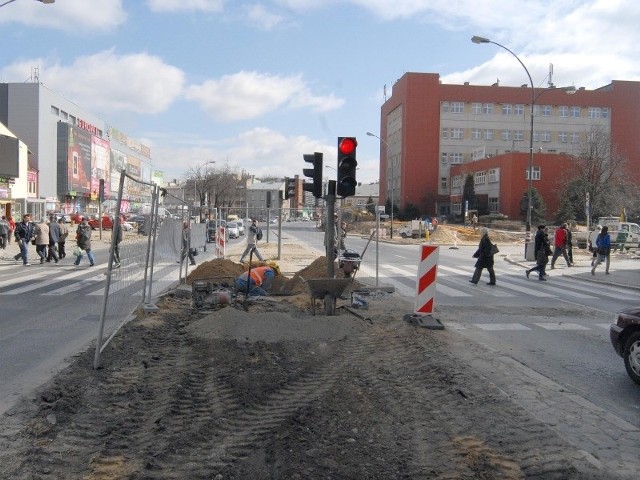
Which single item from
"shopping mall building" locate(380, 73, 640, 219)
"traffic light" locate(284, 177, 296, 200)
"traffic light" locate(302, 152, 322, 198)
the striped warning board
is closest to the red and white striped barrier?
"traffic light" locate(284, 177, 296, 200)

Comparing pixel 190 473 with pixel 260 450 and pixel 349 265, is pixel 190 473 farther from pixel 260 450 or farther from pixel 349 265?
pixel 349 265

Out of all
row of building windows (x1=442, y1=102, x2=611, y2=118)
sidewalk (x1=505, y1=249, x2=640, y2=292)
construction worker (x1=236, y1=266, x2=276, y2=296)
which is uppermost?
row of building windows (x1=442, y1=102, x2=611, y2=118)

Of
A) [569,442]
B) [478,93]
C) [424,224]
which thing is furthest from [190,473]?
[478,93]

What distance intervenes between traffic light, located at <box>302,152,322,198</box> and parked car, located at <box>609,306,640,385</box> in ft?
20.1

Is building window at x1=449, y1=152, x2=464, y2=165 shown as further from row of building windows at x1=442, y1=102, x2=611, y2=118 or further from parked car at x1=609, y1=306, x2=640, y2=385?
parked car at x1=609, y1=306, x2=640, y2=385

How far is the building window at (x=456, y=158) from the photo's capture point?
275 feet

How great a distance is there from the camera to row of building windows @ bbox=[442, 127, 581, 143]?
82.8 m

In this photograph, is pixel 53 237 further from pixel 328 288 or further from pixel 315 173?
pixel 328 288

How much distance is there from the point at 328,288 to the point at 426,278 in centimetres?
158

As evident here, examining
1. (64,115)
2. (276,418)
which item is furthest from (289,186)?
(64,115)

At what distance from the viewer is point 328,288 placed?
9.66 m

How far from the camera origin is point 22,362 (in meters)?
7.10

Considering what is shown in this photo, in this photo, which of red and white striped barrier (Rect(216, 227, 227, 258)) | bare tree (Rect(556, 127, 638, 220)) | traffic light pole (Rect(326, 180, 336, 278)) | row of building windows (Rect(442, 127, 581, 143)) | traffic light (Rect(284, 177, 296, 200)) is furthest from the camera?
row of building windows (Rect(442, 127, 581, 143))

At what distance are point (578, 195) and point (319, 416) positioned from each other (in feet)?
201
